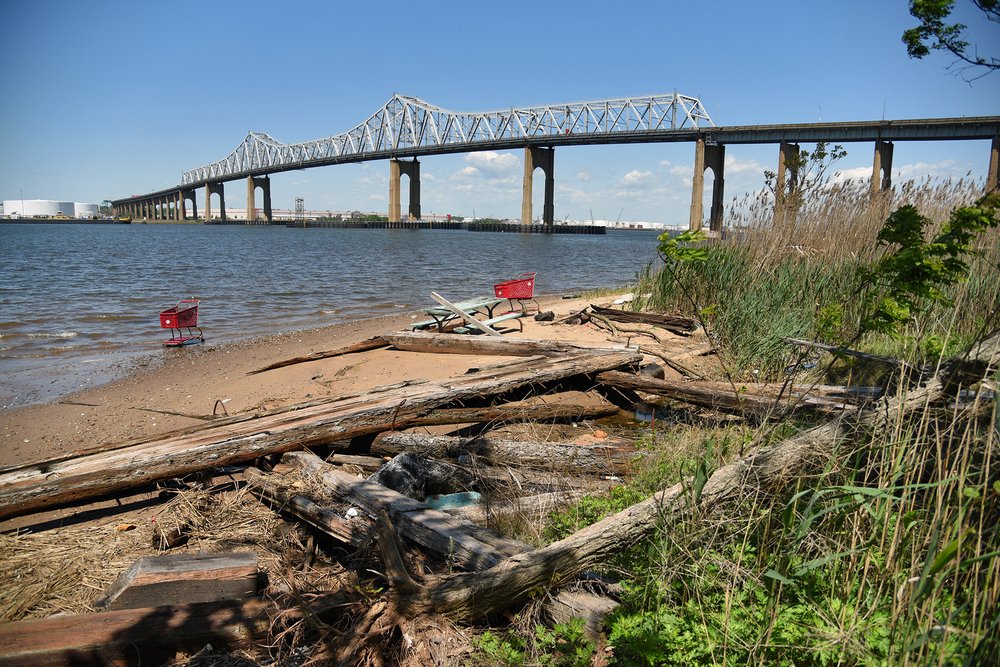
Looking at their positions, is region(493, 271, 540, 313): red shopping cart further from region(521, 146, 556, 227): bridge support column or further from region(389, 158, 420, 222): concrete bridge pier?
region(389, 158, 420, 222): concrete bridge pier

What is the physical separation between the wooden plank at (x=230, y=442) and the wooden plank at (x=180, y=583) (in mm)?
1055

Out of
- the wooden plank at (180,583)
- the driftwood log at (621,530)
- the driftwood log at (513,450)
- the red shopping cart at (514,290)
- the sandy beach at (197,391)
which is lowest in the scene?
the sandy beach at (197,391)

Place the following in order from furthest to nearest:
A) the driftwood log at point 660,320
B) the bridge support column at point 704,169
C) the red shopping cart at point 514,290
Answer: the bridge support column at point 704,169 < the red shopping cart at point 514,290 < the driftwood log at point 660,320

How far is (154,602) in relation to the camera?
2.52 metres

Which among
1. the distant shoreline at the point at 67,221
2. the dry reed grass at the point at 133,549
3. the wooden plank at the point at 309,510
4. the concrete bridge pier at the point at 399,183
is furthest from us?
the distant shoreline at the point at 67,221

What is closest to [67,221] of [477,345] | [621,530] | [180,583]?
[477,345]

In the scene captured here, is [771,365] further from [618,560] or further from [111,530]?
[111,530]

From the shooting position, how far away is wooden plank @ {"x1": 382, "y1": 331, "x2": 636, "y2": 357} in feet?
21.4

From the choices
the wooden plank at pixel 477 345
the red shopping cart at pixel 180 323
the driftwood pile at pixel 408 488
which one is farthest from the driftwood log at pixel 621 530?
the red shopping cart at pixel 180 323

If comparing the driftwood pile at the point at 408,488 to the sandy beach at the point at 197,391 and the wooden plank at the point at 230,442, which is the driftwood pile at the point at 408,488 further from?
the sandy beach at the point at 197,391

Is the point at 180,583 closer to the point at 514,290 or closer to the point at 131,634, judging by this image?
the point at 131,634

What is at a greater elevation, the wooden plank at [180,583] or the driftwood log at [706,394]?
the driftwood log at [706,394]

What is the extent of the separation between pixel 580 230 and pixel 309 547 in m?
123

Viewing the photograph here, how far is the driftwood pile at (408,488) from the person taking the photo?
2340mm
